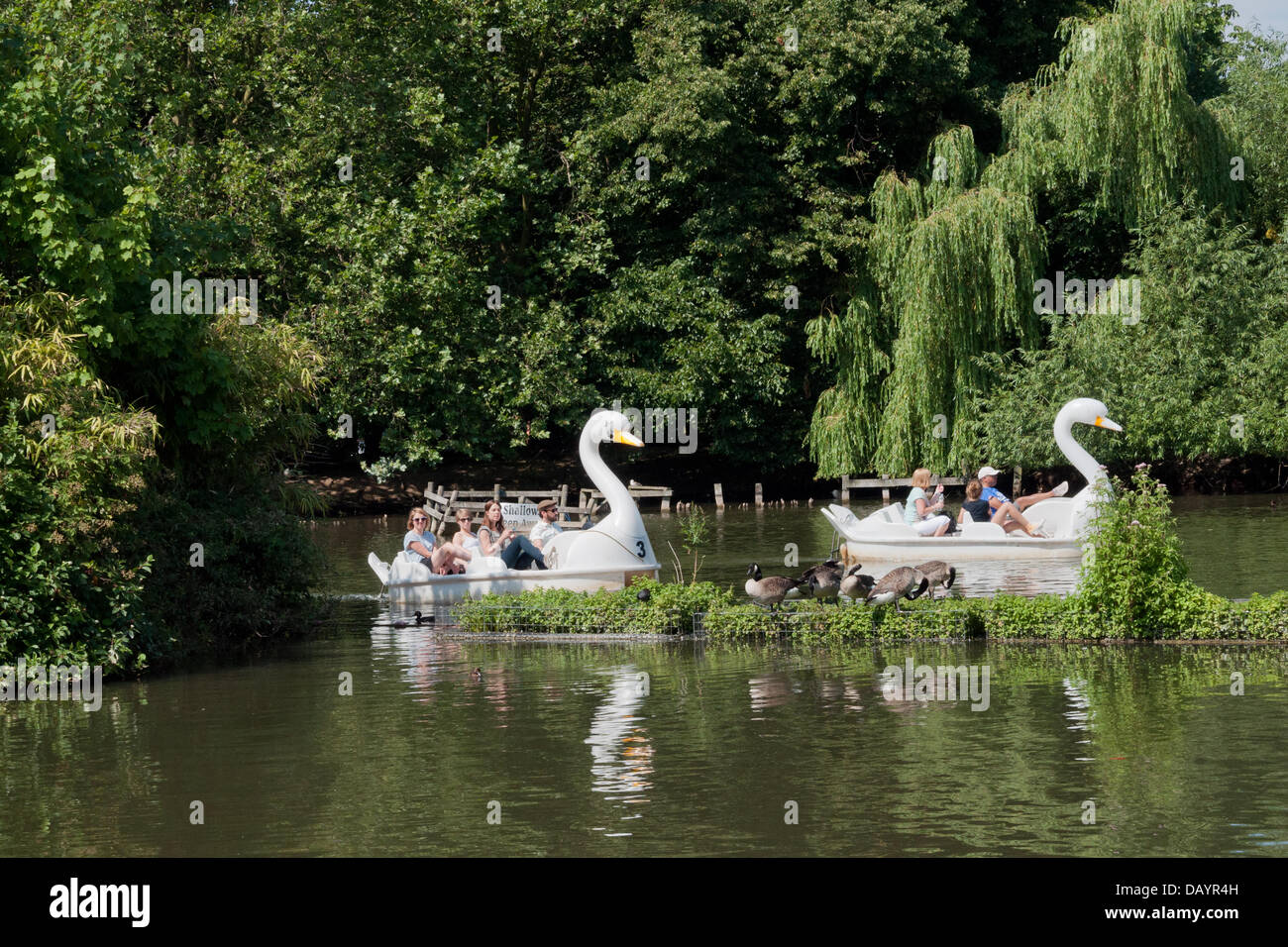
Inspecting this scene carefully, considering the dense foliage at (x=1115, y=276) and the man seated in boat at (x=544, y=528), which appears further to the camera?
the dense foliage at (x=1115, y=276)

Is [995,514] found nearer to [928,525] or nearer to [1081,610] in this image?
[928,525]

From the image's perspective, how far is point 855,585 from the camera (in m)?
17.4

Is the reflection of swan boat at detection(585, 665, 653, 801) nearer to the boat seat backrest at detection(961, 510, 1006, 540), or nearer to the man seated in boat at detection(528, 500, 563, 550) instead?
the man seated in boat at detection(528, 500, 563, 550)

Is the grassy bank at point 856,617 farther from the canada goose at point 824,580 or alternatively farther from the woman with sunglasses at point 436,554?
the woman with sunglasses at point 436,554

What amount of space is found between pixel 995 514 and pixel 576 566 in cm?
851

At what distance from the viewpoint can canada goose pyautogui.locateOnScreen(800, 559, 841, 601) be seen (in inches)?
719

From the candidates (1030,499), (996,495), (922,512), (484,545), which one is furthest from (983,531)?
(484,545)

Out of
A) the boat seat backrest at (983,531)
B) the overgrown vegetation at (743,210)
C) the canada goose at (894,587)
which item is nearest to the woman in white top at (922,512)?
the boat seat backrest at (983,531)

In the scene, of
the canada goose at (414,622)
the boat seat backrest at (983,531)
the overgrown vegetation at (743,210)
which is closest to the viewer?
the canada goose at (414,622)

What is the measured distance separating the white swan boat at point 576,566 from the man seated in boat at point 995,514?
686 cm

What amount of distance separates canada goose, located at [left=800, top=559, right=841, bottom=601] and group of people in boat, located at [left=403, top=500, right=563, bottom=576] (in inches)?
208

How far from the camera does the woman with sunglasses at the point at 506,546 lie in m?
22.2
